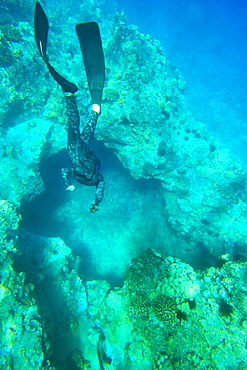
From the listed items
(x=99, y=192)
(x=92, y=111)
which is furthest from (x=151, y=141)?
(x=99, y=192)

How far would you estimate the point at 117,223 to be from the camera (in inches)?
396

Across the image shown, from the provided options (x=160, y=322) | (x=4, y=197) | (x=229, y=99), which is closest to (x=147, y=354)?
(x=160, y=322)

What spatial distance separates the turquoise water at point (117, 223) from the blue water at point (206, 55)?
13811 mm

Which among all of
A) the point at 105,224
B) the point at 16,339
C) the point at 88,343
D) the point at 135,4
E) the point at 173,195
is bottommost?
the point at 88,343

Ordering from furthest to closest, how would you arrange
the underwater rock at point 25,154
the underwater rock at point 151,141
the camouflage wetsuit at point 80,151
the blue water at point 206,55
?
the blue water at point 206,55
the underwater rock at point 151,141
the underwater rock at point 25,154
the camouflage wetsuit at point 80,151

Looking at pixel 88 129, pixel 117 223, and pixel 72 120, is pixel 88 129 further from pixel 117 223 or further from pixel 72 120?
pixel 117 223

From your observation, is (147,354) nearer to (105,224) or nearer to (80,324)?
(80,324)

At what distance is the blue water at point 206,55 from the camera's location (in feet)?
74.0

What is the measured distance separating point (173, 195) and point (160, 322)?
6.07 meters

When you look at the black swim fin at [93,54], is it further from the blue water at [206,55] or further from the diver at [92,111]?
the blue water at [206,55]

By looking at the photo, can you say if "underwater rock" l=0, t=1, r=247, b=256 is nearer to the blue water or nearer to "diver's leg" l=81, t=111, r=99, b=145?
"diver's leg" l=81, t=111, r=99, b=145

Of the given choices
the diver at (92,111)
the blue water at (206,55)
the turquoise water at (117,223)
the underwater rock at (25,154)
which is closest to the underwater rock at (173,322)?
the turquoise water at (117,223)

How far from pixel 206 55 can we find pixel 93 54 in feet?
126

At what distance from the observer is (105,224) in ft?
32.9
